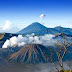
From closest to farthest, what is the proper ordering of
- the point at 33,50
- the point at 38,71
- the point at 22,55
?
the point at 38,71
the point at 22,55
the point at 33,50

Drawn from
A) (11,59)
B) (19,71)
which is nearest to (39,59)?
(11,59)

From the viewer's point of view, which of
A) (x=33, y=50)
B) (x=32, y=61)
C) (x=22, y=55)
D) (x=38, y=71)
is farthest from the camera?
(x=33, y=50)

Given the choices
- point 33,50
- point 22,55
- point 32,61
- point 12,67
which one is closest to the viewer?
point 12,67

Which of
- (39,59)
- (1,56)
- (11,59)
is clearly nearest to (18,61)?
(11,59)

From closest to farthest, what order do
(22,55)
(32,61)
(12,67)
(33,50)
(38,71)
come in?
(38,71), (12,67), (32,61), (22,55), (33,50)

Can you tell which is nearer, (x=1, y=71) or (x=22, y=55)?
(x=1, y=71)

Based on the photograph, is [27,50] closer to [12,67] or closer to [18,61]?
[18,61]

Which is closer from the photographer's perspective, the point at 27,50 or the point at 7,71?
the point at 7,71

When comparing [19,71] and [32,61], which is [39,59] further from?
[19,71]
